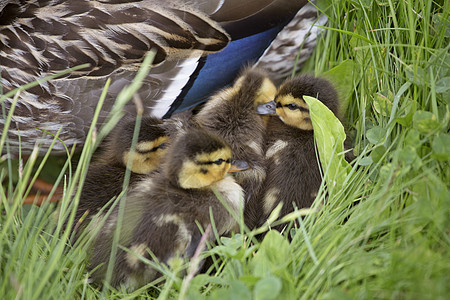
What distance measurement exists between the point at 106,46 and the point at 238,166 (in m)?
0.61

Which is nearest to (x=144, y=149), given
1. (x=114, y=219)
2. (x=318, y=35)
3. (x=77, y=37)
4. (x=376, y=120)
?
(x=114, y=219)

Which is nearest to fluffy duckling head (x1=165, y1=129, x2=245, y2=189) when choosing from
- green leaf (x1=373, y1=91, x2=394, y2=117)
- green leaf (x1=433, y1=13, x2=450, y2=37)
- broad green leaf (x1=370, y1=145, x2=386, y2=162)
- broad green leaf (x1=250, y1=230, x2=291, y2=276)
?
broad green leaf (x1=250, y1=230, x2=291, y2=276)

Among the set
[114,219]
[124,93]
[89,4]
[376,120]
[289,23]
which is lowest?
[376,120]

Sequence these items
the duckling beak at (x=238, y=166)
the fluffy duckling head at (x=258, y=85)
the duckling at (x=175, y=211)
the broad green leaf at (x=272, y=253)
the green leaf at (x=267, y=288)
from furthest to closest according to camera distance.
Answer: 1. the fluffy duckling head at (x=258, y=85)
2. the duckling beak at (x=238, y=166)
3. the duckling at (x=175, y=211)
4. the broad green leaf at (x=272, y=253)
5. the green leaf at (x=267, y=288)

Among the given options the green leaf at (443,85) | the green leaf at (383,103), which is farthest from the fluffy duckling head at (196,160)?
the green leaf at (443,85)

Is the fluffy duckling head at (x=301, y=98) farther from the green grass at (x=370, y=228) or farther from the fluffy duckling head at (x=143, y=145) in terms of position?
the fluffy duckling head at (x=143, y=145)

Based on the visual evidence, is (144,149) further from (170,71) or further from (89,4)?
(89,4)

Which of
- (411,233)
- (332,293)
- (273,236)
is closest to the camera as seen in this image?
(332,293)

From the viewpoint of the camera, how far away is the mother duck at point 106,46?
172cm

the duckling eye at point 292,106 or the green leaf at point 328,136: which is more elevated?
the duckling eye at point 292,106

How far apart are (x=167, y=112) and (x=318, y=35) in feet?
2.35

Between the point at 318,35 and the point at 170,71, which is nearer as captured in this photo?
the point at 170,71

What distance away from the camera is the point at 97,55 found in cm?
172

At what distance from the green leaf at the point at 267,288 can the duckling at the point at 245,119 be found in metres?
0.58
